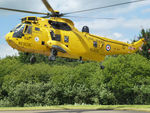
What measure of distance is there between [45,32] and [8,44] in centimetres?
296

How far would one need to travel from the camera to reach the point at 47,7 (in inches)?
757

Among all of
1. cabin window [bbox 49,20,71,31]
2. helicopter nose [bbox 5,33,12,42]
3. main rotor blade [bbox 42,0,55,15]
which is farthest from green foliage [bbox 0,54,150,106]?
helicopter nose [bbox 5,33,12,42]

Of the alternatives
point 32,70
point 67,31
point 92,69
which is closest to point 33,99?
point 32,70

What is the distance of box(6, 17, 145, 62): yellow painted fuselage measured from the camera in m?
18.7

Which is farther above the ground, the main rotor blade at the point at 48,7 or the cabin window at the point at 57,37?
the main rotor blade at the point at 48,7

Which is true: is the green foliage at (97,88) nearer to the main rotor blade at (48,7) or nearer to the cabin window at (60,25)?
the cabin window at (60,25)

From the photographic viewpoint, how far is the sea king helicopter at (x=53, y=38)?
18714 mm

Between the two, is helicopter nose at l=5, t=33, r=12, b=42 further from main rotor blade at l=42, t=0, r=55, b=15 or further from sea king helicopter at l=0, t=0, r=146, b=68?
main rotor blade at l=42, t=0, r=55, b=15

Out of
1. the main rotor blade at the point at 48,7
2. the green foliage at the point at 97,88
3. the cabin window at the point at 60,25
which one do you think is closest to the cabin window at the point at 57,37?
the cabin window at the point at 60,25

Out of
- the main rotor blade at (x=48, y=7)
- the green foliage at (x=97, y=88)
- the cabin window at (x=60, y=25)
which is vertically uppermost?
the main rotor blade at (x=48, y=7)

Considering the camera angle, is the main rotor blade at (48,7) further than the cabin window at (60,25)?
No

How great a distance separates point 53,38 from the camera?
759 inches

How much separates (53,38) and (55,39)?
205 mm

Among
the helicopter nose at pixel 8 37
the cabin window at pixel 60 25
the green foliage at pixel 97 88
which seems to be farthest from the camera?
the green foliage at pixel 97 88
